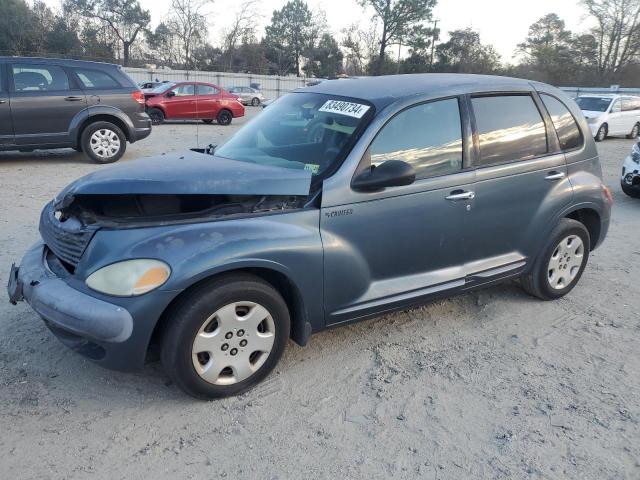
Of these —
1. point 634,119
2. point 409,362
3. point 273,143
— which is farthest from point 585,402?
point 634,119

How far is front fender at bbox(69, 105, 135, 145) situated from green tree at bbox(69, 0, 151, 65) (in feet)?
153

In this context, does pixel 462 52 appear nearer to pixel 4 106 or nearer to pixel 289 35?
pixel 289 35

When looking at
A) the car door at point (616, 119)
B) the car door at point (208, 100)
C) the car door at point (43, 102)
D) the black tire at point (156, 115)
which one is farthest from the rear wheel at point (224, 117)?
the car door at point (616, 119)

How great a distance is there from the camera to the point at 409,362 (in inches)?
136

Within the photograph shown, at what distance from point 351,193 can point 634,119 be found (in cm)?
1965

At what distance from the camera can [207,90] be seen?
1928 centimetres

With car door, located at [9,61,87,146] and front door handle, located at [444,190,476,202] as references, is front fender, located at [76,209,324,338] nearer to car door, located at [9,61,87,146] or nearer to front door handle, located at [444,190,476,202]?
front door handle, located at [444,190,476,202]

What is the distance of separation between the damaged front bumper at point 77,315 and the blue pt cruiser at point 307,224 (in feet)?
0.03

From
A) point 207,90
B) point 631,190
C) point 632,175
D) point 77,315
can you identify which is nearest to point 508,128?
point 77,315

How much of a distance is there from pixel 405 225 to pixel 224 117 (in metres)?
17.2

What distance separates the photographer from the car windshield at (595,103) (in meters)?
18.3

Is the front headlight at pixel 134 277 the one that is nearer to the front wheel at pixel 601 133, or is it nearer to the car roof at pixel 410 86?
the car roof at pixel 410 86

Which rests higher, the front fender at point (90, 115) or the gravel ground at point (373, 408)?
the front fender at point (90, 115)

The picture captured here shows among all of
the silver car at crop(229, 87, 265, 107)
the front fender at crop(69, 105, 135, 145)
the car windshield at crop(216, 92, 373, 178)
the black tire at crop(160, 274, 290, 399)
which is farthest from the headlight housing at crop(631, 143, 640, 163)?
the silver car at crop(229, 87, 265, 107)
